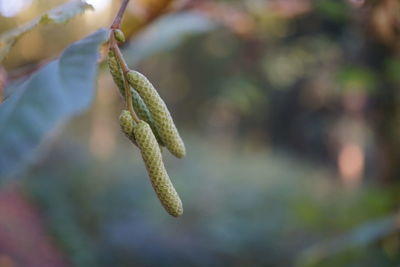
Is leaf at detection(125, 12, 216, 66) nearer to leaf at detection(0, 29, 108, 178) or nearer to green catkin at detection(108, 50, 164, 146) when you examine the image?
green catkin at detection(108, 50, 164, 146)

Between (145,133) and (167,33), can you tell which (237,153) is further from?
(145,133)

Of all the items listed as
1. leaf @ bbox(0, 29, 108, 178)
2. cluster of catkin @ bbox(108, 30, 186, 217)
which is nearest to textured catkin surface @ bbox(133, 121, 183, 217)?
cluster of catkin @ bbox(108, 30, 186, 217)

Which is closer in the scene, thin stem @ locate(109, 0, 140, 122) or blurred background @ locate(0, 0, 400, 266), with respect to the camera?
thin stem @ locate(109, 0, 140, 122)

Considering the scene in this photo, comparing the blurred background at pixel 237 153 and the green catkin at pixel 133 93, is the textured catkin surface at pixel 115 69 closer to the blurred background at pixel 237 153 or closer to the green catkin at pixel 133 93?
the green catkin at pixel 133 93

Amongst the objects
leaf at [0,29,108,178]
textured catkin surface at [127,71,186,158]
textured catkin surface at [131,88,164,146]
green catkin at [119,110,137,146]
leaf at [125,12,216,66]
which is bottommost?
leaf at [0,29,108,178]

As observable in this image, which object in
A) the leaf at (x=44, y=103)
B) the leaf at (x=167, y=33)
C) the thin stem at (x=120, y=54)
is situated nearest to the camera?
the leaf at (x=44, y=103)

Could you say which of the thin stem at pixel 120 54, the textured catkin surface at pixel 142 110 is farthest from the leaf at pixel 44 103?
the textured catkin surface at pixel 142 110
